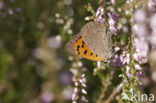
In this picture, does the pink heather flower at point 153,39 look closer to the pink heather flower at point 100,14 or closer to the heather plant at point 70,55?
the heather plant at point 70,55

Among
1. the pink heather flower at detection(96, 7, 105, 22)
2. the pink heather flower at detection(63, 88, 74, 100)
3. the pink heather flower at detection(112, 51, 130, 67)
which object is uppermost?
the pink heather flower at detection(63, 88, 74, 100)

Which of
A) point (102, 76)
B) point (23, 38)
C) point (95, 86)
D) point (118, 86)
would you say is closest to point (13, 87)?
point (23, 38)

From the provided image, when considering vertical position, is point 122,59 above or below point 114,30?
below

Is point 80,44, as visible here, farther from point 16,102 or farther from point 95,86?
point 16,102

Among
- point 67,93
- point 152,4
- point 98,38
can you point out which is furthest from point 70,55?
point 152,4

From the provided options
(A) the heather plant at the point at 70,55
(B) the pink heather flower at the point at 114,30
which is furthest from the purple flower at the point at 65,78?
(B) the pink heather flower at the point at 114,30

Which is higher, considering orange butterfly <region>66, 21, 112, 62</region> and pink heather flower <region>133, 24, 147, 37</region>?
pink heather flower <region>133, 24, 147, 37</region>

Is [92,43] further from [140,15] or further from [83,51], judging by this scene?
[140,15]

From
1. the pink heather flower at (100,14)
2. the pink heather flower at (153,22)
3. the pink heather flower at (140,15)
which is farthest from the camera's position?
the pink heather flower at (140,15)

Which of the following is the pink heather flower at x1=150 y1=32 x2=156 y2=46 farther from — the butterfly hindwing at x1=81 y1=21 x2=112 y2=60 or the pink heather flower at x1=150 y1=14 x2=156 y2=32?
the butterfly hindwing at x1=81 y1=21 x2=112 y2=60

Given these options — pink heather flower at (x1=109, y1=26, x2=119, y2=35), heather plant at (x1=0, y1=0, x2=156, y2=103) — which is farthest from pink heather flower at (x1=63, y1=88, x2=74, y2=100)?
pink heather flower at (x1=109, y1=26, x2=119, y2=35)
